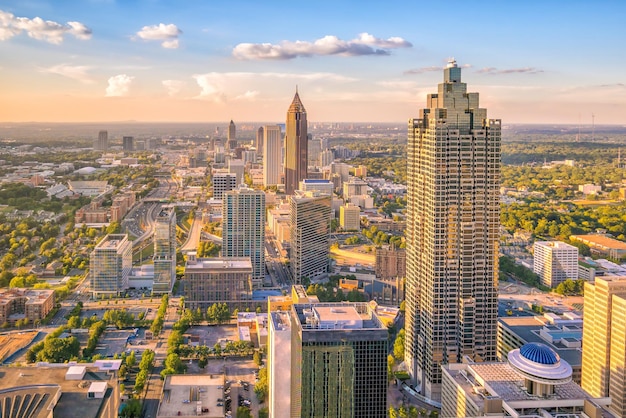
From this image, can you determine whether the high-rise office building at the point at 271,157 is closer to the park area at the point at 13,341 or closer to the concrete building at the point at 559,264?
the concrete building at the point at 559,264

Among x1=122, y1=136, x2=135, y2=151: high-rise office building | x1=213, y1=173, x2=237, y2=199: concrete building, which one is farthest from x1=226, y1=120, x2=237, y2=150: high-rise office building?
x1=213, y1=173, x2=237, y2=199: concrete building

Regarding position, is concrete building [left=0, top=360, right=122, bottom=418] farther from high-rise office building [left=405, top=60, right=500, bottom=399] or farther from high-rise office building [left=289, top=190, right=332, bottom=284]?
high-rise office building [left=289, top=190, right=332, bottom=284]

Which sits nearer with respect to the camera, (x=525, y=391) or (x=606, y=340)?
(x=525, y=391)

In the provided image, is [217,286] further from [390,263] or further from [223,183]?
[223,183]

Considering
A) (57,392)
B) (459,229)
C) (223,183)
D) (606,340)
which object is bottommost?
Result: (57,392)

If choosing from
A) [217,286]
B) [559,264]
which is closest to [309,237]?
→ [217,286]

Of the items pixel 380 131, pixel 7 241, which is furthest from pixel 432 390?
pixel 380 131

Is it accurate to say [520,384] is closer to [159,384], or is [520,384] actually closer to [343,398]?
[343,398]
